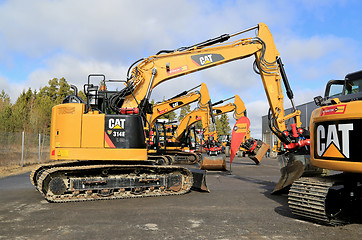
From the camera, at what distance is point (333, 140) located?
4.78m

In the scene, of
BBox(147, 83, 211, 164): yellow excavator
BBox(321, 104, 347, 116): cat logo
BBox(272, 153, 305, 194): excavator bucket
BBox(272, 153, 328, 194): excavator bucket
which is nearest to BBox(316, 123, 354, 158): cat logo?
BBox(321, 104, 347, 116): cat logo

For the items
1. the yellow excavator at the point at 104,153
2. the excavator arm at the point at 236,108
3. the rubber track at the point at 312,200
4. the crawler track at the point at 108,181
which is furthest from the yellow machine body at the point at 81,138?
the excavator arm at the point at 236,108

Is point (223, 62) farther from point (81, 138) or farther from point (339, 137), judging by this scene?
point (339, 137)

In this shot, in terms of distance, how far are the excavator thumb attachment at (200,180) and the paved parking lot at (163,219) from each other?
0.59 metres

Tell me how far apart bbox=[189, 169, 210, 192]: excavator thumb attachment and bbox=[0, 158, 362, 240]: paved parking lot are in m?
0.59

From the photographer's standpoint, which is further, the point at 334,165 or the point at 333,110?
the point at 333,110

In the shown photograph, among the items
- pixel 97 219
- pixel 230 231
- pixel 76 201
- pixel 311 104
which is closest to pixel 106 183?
pixel 76 201

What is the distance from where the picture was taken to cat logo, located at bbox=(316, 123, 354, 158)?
14.9 ft

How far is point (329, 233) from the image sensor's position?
4555 millimetres

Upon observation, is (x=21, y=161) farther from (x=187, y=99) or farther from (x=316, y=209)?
→ (x=316, y=209)

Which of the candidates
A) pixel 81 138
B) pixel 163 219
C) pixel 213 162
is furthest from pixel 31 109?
pixel 163 219

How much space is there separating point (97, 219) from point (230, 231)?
8.18 feet

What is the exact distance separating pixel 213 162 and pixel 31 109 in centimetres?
2764

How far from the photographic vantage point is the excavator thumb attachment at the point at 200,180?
27.1 feet
